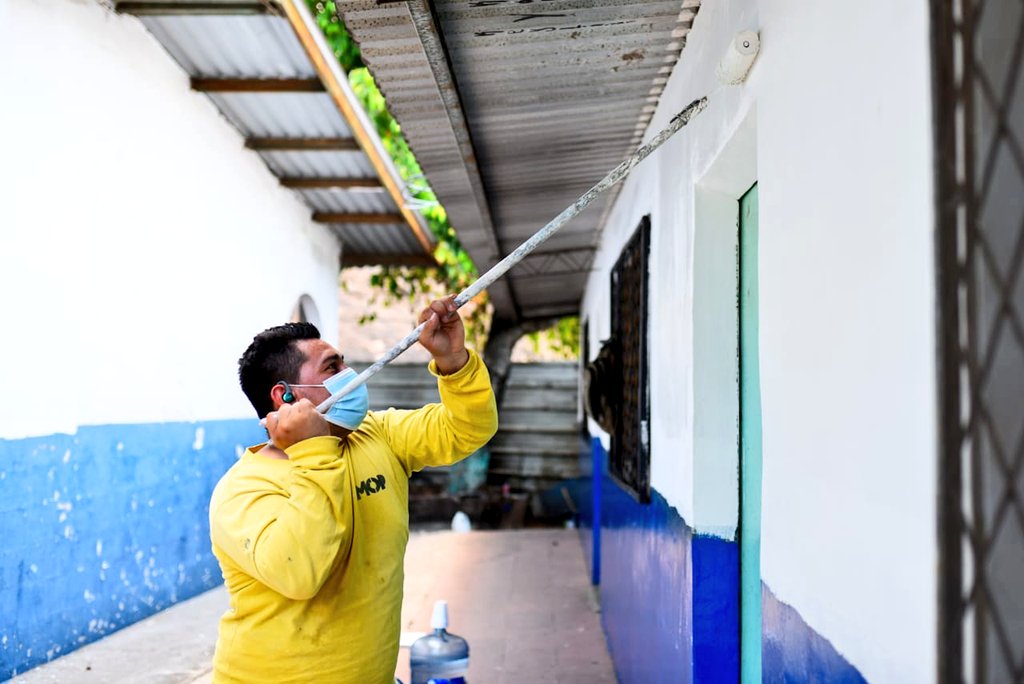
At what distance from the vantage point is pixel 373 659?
236 centimetres

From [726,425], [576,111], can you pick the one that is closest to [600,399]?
[576,111]

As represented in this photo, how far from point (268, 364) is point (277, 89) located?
523 centimetres

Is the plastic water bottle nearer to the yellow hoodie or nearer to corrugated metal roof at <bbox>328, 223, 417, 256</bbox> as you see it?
the yellow hoodie

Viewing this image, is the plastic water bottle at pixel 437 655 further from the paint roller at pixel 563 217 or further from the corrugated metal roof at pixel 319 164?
the corrugated metal roof at pixel 319 164

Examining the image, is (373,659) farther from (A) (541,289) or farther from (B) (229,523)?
(A) (541,289)

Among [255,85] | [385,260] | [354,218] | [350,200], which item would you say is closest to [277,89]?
[255,85]

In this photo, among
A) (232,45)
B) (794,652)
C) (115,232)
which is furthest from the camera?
(232,45)

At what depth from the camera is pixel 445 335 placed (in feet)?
8.34

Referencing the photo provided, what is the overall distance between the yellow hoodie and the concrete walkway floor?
3041 millimetres

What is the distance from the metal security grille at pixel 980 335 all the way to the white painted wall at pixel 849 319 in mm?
66

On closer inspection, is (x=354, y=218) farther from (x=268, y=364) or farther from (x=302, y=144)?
(x=268, y=364)

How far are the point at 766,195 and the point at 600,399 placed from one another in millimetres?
3300

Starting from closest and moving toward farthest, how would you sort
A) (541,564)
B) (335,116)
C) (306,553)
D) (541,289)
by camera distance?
1. (306,553)
2. (335,116)
3. (541,564)
4. (541,289)

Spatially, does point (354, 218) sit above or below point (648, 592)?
above
